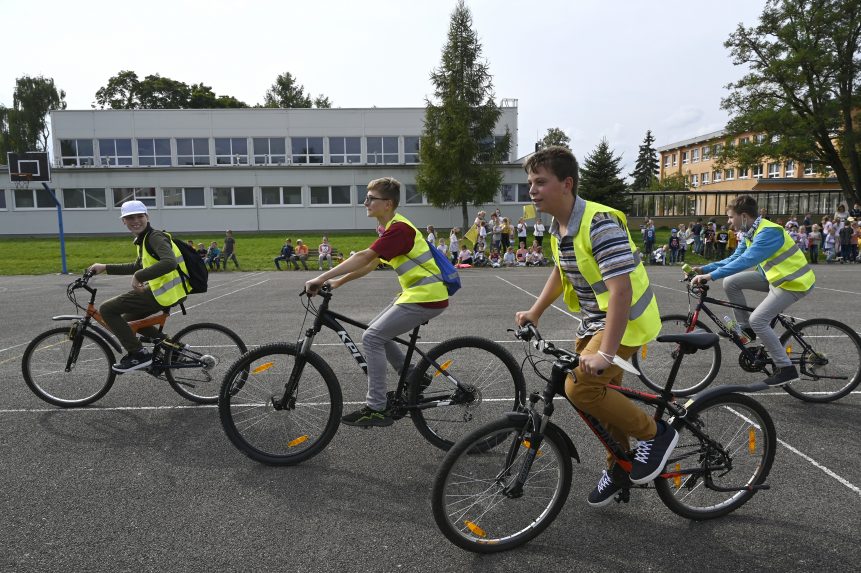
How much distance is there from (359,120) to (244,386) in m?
43.5

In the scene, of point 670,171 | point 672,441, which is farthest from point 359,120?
point 670,171

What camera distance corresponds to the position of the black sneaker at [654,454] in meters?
3.06

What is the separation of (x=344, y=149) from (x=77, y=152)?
66.4 ft

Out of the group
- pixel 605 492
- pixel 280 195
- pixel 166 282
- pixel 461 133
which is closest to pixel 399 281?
pixel 605 492

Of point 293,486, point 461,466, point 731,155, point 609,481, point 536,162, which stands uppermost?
point 731,155

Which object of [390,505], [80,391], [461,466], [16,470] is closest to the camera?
[461,466]

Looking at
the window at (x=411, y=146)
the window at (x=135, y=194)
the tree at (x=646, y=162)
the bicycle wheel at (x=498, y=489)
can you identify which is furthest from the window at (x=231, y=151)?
the tree at (x=646, y=162)

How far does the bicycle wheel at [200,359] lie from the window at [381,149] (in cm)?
4135

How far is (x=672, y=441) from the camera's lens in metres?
3.08

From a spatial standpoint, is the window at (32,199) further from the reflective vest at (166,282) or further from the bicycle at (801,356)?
the bicycle at (801,356)

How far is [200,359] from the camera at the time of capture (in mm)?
5582

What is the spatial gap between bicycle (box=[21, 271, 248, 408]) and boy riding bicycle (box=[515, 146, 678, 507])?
354 cm

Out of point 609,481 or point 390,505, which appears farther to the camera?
point 390,505

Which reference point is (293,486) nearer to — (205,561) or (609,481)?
(205,561)
